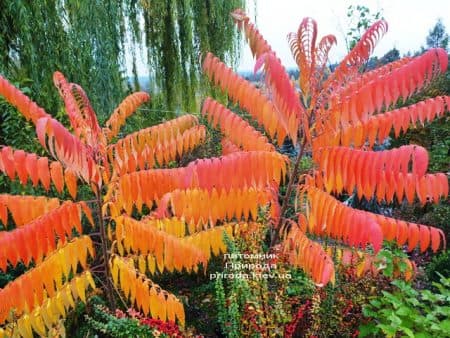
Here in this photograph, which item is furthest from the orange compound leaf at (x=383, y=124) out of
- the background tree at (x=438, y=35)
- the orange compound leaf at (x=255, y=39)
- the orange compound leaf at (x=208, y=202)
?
the background tree at (x=438, y=35)

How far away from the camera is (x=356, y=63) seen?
260 cm

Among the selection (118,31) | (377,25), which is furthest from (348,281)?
(118,31)

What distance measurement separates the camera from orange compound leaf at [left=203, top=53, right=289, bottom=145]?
2.60 metres

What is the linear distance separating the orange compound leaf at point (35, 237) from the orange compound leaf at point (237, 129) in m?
1.11

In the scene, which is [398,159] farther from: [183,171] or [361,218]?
[183,171]

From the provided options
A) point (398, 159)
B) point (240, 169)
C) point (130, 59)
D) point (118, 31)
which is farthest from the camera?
point (130, 59)

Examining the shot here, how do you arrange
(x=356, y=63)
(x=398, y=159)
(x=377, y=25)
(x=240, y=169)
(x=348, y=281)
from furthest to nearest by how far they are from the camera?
(x=348, y=281) → (x=356, y=63) → (x=377, y=25) → (x=240, y=169) → (x=398, y=159)

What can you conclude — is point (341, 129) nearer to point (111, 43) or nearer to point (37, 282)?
point (37, 282)

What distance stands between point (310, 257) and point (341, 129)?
32.8 inches

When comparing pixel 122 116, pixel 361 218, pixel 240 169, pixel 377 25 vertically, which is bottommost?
pixel 361 218

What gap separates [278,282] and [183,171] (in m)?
1.04

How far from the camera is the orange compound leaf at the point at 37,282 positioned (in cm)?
226

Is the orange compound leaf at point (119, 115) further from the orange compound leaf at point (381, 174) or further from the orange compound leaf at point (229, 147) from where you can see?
the orange compound leaf at point (381, 174)

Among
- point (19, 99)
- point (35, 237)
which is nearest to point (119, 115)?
point (19, 99)
